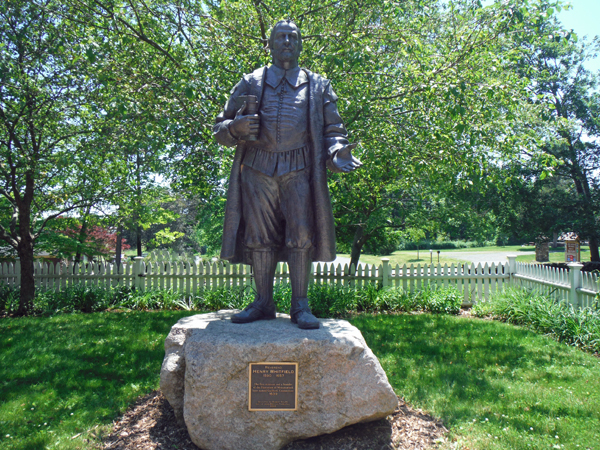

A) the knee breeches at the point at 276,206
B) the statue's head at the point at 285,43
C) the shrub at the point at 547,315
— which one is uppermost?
the statue's head at the point at 285,43

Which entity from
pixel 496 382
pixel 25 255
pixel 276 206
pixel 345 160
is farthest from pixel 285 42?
pixel 25 255

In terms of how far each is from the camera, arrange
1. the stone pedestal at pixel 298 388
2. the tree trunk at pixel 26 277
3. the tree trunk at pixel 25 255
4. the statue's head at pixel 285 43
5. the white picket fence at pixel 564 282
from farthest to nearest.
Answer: the tree trunk at pixel 26 277
the tree trunk at pixel 25 255
the white picket fence at pixel 564 282
the statue's head at pixel 285 43
the stone pedestal at pixel 298 388

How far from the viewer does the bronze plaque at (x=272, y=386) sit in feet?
10.4

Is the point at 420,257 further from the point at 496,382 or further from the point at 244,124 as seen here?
the point at 244,124

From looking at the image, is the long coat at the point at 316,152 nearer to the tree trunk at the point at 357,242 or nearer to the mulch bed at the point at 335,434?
the mulch bed at the point at 335,434

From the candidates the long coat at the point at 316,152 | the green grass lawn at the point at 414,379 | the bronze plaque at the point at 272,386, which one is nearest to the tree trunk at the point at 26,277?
the green grass lawn at the point at 414,379

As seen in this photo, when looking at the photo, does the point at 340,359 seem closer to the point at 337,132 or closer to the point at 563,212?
the point at 337,132

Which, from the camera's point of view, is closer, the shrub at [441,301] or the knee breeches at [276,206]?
the knee breeches at [276,206]

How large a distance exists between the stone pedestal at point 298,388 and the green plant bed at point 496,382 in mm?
A: 962

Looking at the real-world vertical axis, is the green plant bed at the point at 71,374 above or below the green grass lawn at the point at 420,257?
below

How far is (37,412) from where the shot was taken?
4035mm

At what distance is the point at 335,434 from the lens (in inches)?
134

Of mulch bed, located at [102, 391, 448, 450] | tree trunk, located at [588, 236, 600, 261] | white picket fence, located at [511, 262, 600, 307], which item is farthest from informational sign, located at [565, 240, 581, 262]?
mulch bed, located at [102, 391, 448, 450]

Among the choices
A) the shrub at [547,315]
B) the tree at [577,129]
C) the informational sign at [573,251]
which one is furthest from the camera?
the tree at [577,129]
